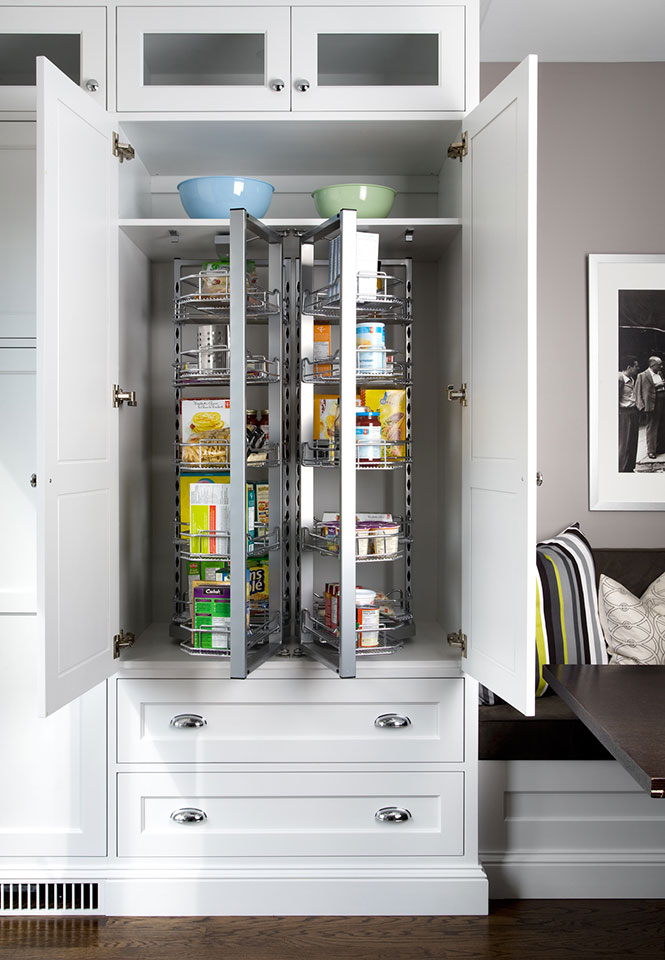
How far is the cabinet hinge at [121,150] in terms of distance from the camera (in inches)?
85.0

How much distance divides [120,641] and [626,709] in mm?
1299

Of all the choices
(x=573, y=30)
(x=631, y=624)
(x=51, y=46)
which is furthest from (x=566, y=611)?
(x=51, y=46)

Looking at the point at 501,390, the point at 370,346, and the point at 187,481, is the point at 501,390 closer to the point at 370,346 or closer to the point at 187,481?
the point at 370,346

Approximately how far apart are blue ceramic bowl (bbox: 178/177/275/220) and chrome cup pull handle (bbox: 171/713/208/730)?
1.38 m

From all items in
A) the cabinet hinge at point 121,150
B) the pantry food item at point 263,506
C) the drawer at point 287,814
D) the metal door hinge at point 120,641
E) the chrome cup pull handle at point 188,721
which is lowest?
the drawer at point 287,814

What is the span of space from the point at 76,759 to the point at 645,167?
8.63ft

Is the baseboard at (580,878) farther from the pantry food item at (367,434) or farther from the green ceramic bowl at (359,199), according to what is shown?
the green ceramic bowl at (359,199)

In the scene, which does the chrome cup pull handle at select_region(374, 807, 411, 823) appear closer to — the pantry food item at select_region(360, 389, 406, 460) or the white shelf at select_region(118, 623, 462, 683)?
the white shelf at select_region(118, 623, 462, 683)

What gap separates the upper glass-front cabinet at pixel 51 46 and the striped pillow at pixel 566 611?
1891mm

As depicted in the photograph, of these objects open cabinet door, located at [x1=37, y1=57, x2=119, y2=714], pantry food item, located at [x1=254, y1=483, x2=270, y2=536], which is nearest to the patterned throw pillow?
pantry food item, located at [x1=254, y1=483, x2=270, y2=536]

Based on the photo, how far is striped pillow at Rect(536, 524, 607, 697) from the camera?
245cm

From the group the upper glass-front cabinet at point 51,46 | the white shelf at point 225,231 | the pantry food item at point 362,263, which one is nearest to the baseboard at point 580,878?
the pantry food item at point 362,263

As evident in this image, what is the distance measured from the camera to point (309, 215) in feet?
8.72

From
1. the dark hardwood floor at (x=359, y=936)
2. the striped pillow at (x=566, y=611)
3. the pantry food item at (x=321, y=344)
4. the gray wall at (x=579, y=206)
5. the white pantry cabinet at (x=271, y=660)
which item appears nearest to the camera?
the white pantry cabinet at (x=271, y=660)
